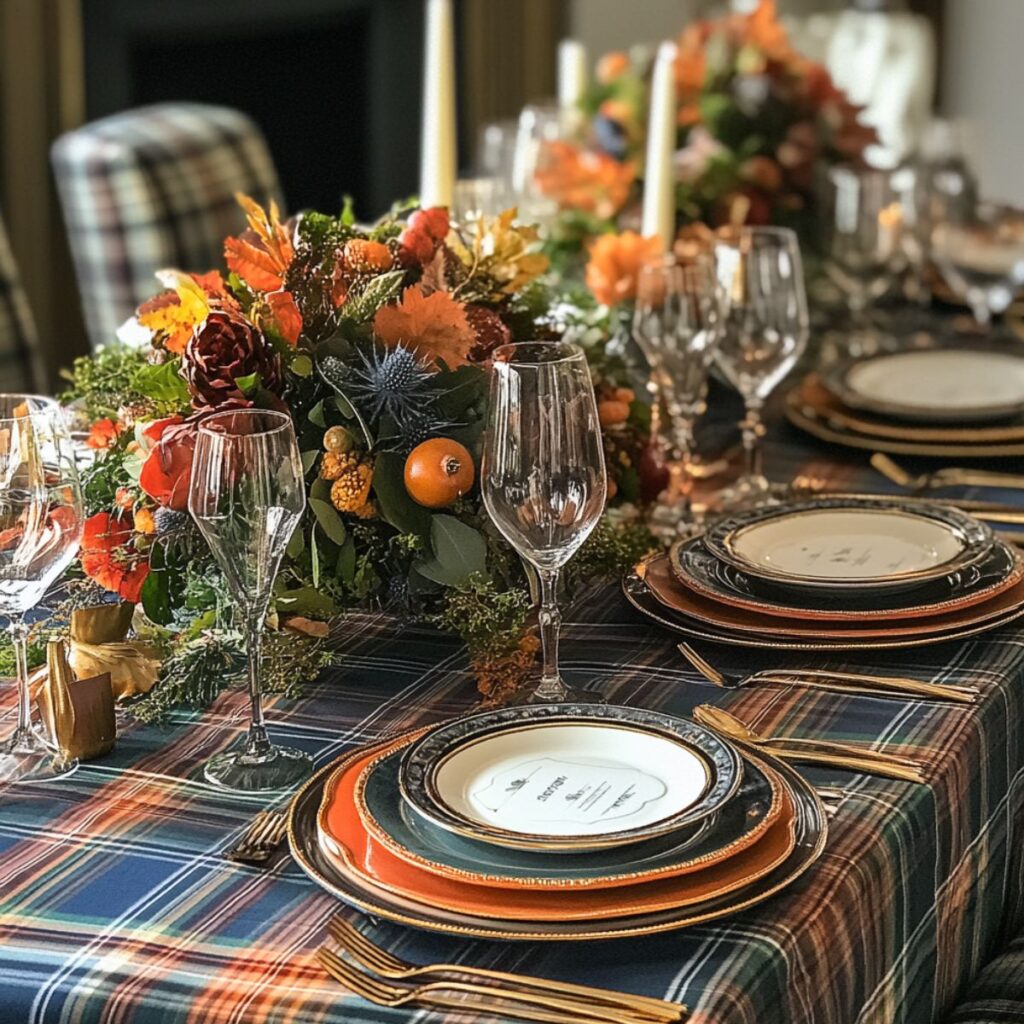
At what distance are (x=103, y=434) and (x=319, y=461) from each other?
175 millimetres

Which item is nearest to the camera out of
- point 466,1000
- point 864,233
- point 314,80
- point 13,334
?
point 466,1000

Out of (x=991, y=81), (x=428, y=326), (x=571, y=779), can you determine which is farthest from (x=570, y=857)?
(x=991, y=81)

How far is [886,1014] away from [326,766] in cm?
35

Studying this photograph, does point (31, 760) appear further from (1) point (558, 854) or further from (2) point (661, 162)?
(2) point (661, 162)

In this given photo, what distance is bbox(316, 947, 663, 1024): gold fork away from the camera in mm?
788

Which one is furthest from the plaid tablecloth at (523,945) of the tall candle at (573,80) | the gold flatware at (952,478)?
the tall candle at (573,80)

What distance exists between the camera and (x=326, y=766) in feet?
3.35

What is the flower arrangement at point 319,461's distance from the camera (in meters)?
1.15

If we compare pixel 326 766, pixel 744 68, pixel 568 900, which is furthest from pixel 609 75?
pixel 568 900

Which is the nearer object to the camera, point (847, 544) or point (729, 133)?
point (847, 544)

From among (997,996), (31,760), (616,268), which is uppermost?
(616,268)

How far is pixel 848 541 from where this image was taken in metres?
1.40

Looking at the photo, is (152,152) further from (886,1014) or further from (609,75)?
(886,1014)

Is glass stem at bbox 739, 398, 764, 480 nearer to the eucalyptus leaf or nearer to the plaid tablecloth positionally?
the plaid tablecloth
